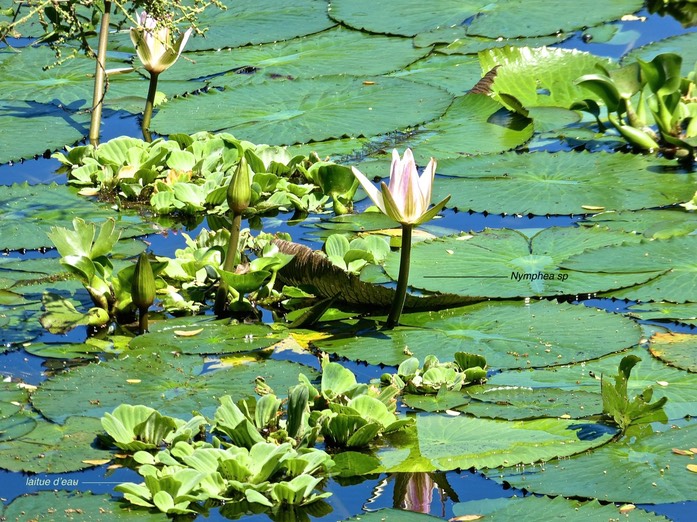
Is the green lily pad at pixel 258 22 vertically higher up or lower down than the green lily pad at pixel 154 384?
higher up

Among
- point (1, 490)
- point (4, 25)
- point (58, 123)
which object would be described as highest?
point (4, 25)

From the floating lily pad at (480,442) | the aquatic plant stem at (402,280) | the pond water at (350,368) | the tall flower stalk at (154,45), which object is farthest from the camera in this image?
the tall flower stalk at (154,45)

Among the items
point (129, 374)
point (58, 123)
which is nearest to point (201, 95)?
point (58, 123)

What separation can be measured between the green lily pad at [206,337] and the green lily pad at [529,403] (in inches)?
26.2

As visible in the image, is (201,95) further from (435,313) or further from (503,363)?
(503,363)

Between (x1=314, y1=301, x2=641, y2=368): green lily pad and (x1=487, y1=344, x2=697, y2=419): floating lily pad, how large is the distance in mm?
37

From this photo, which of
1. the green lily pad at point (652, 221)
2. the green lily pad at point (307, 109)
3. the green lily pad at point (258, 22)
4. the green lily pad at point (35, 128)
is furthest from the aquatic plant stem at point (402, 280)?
the green lily pad at point (258, 22)

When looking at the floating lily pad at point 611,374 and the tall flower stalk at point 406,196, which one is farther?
the tall flower stalk at point 406,196

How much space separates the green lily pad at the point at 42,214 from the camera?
383 cm

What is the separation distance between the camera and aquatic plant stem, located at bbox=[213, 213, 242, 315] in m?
3.23

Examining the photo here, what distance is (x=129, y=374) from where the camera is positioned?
9.44ft

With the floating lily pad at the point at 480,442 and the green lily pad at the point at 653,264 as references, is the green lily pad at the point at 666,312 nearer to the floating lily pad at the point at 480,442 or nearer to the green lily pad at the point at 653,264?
the green lily pad at the point at 653,264

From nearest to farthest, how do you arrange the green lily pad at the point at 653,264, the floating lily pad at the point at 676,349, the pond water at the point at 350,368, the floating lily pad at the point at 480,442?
the pond water at the point at 350,368 < the floating lily pad at the point at 480,442 < the floating lily pad at the point at 676,349 < the green lily pad at the point at 653,264

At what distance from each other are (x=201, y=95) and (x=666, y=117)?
227 centimetres
